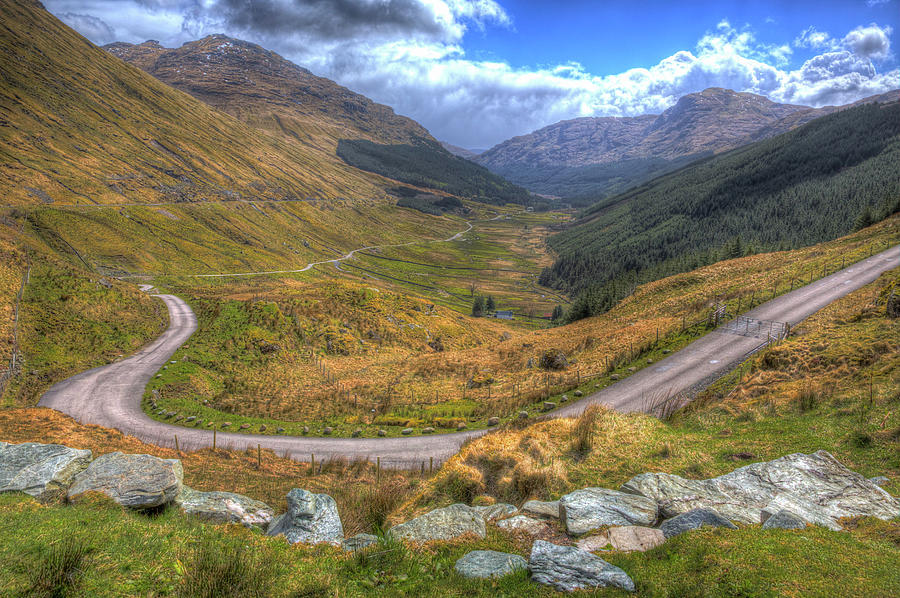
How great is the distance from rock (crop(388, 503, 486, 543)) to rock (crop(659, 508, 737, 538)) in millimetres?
3836

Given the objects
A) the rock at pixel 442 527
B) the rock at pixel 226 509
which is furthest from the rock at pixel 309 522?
the rock at pixel 442 527

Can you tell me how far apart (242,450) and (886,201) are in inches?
3357

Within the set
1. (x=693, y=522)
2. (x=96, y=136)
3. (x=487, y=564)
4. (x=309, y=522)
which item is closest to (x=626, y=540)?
(x=693, y=522)

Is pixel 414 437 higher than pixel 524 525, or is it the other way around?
pixel 524 525

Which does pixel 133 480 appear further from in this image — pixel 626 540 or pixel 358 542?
pixel 626 540

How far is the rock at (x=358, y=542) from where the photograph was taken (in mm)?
7652

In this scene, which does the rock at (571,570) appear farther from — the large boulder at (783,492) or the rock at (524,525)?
the large boulder at (783,492)

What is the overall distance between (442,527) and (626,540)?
3.86m

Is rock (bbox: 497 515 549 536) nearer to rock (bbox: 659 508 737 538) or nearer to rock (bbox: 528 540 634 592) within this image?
rock (bbox: 528 540 634 592)

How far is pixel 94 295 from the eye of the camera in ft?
125

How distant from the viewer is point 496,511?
32.0 feet

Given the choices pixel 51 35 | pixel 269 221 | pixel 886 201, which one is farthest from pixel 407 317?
pixel 51 35

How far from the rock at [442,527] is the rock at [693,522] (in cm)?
384

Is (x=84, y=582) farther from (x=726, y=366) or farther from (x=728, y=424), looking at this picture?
(x=726, y=366)
